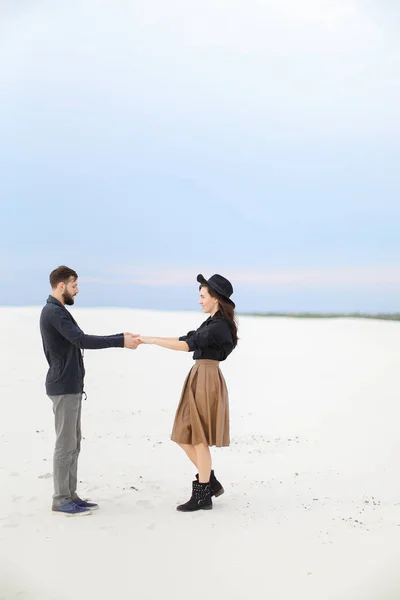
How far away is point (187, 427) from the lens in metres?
5.64

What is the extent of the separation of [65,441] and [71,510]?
58 cm

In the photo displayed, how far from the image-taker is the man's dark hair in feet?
18.0

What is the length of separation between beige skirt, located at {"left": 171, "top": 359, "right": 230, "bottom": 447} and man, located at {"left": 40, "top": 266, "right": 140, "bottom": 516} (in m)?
0.72

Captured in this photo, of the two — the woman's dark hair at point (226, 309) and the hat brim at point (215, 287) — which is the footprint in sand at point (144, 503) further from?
the hat brim at point (215, 287)

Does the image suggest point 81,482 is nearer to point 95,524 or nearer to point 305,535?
point 95,524

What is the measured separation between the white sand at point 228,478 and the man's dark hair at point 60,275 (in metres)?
1.85

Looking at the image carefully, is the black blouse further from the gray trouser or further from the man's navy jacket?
the gray trouser

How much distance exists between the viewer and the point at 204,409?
5.58 metres

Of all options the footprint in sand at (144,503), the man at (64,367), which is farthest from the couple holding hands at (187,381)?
the footprint in sand at (144,503)

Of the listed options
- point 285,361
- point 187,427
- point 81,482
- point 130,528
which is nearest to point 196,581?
point 130,528

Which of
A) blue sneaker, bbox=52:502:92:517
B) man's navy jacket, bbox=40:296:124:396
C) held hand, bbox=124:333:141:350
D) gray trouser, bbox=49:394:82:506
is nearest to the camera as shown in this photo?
man's navy jacket, bbox=40:296:124:396

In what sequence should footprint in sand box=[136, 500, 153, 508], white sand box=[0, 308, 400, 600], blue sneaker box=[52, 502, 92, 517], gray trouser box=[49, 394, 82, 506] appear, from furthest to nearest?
footprint in sand box=[136, 500, 153, 508] < blue sneaker box=[52, 502, 92, 517] < gray trouser box=[49, 394, 82, 506] < white sand box=[0, 308, 400, 600]

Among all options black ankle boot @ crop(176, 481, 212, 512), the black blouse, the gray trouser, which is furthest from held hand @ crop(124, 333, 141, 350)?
black ankle boot @ crop(176, 481, 212, 512)

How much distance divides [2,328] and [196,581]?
9.15 m
